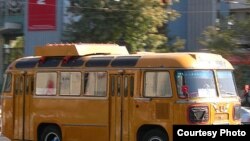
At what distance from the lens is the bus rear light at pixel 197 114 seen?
12.7m

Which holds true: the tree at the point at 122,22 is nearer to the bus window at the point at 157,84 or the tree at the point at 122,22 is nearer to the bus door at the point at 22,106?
the bus door at the point at 22,106

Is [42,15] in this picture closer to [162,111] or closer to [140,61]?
[140,61]

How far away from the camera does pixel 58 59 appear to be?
1546 centimetres

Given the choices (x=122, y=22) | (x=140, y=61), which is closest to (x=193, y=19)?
(x=122, y=22)

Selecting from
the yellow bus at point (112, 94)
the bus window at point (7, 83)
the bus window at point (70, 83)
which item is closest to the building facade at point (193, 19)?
the bus window at point (7, 83)

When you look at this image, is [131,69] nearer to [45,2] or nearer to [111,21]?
[111,21]

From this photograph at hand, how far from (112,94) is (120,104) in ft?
1.14

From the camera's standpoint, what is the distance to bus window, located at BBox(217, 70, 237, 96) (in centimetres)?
1348

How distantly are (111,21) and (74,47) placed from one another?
555 inches

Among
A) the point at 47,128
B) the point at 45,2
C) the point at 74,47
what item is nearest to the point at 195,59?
the point at 74,47

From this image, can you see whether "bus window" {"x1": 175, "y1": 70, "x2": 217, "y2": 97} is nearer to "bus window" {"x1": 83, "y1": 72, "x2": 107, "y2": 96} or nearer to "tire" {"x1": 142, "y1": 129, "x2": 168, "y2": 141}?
"tire" {"x1": 142, "y1": 129, "x2": 168, "y2": 141}

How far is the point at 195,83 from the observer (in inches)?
509

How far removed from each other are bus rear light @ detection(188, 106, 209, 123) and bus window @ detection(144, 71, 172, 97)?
24.0 inches

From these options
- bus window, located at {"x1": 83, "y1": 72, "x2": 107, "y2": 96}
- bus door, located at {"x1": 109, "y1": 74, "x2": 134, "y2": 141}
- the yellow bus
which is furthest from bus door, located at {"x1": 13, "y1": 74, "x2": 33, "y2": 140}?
bus door, located at {"x1": 109, "y1": 74, "x2": 134, "y2": 141}
